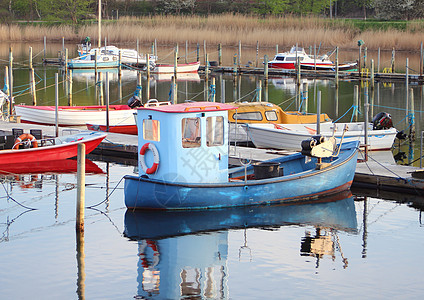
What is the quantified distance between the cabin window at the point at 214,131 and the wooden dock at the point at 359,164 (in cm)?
369

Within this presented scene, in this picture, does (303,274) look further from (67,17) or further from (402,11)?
(67,17)

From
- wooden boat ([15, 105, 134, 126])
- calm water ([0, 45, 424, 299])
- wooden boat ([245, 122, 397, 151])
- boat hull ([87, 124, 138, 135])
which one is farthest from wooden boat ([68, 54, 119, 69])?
calm water ([0, 45, 424, 299])

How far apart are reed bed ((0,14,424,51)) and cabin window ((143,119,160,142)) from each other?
160 ft

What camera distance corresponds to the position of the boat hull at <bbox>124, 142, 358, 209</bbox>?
1978cm

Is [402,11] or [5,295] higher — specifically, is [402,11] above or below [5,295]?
above

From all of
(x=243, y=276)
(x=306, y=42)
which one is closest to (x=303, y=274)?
(x=243, y=276)

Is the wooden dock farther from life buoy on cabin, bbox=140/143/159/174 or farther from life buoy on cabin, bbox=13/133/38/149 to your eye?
life buoy on cabin, bbox=140/143/159/174

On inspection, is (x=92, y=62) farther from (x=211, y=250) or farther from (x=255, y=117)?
(x=211, y=250)

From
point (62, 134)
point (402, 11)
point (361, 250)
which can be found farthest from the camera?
point (402, 11)

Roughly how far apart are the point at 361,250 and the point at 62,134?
14.9m

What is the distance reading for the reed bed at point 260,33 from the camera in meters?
67.4

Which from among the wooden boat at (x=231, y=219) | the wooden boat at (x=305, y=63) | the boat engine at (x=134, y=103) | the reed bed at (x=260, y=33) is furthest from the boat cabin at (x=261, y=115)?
the reed bed at (x=260, y=33)

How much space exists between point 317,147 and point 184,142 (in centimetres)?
384

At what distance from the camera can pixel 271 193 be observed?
68.3 feet
